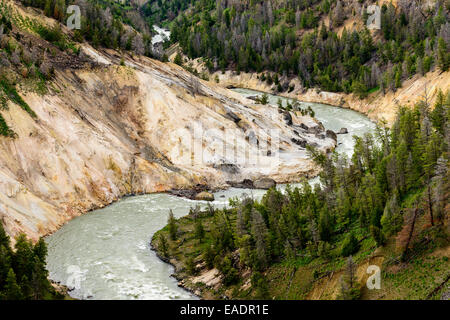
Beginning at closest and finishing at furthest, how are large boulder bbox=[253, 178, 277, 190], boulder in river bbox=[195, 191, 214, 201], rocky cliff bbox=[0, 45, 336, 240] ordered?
1. rocky cliff bbox=[0, 45, 336, 240]
2. boulder in river bbox=[195, 191, 214, 201]
3. large boulder bbox=[253, 178, 277, 190]

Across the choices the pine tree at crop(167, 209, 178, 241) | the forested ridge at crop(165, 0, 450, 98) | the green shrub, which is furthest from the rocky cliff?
the forested ridge at crop(165, 0, 450, 98)

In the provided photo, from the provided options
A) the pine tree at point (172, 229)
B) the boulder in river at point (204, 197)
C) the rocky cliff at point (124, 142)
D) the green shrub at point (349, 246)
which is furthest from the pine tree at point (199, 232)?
the green shrub at point (349, 246)

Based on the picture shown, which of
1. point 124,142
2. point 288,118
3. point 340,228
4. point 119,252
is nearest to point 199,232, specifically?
A: point 119,252

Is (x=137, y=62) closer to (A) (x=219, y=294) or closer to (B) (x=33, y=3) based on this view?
(B) (x=33, y=3)

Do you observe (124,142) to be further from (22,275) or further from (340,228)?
(340,228)

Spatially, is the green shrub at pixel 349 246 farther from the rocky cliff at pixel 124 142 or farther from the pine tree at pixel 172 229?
the rocky cliff at pixel 124 142

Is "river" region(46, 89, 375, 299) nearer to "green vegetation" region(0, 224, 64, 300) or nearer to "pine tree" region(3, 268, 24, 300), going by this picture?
"green vegetation" region(0, 224, 64, 300)
